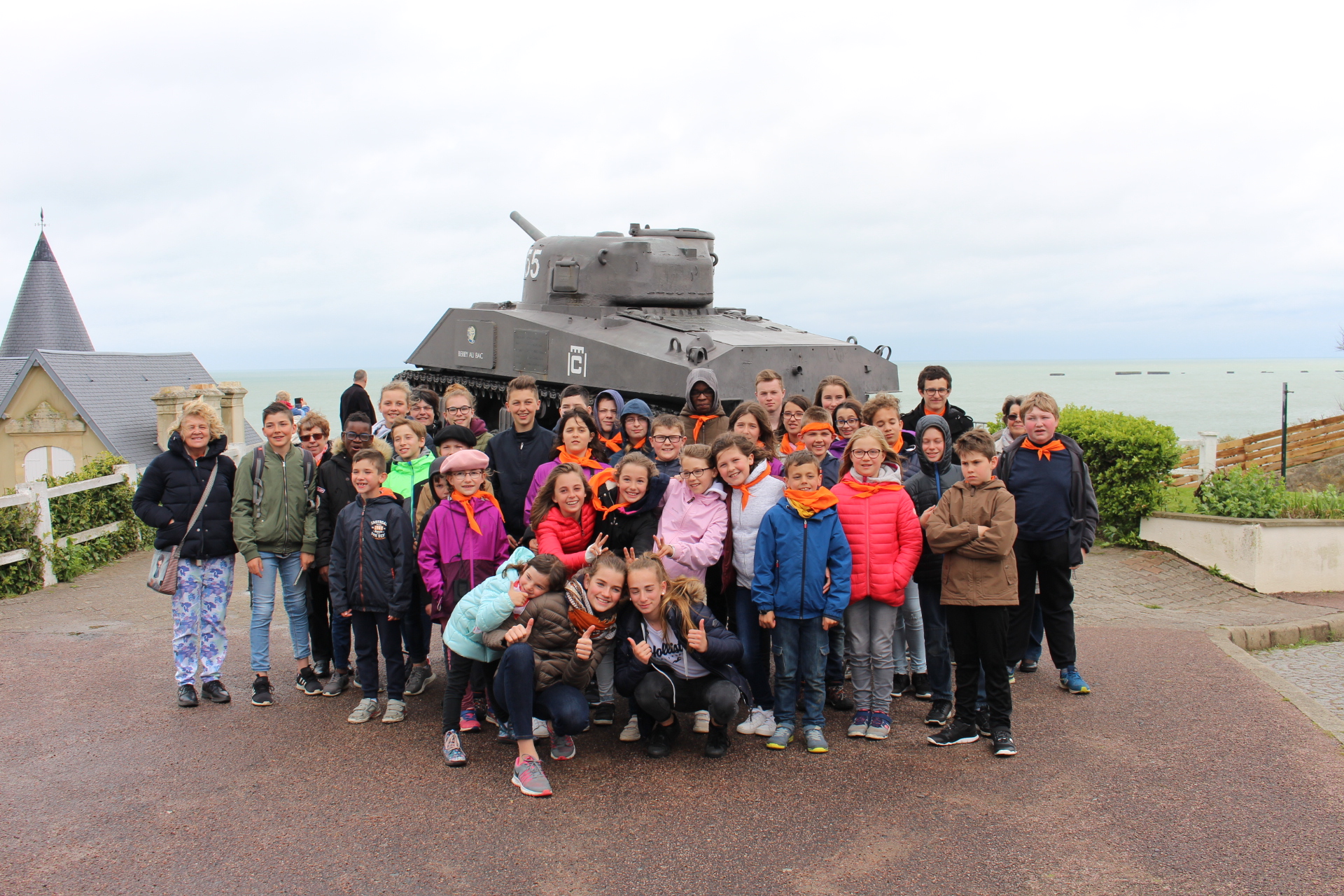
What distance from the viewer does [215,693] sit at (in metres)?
6.27

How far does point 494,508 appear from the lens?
5.93 metres

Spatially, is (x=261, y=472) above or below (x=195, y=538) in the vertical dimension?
above

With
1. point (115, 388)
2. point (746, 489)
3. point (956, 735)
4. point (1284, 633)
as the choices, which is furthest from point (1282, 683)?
point (115, 388)

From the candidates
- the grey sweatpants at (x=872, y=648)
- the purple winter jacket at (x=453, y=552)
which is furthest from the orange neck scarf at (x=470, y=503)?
the grey sweatpants at (x=872, y=648)

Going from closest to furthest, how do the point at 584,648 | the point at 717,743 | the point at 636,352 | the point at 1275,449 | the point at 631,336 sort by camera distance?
the point at 584,648 < the point at 717,743 < the point at 636,352 < the point at 631,336 < the point at 1275,449

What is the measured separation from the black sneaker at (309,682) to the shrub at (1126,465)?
816 centimetres

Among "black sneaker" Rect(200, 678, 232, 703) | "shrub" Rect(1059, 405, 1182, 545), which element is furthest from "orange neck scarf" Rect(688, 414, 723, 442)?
"shrub" Rect(1059, 405, 1182, 545)

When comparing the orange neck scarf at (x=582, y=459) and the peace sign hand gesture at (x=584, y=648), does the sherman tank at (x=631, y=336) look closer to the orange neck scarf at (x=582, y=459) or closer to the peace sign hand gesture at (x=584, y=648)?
the orange neck scarf at (x=582, y=459)

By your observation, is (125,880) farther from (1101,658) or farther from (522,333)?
(522,333)

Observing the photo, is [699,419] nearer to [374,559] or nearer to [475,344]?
[374,559]

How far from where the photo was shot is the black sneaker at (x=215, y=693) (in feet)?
20.5

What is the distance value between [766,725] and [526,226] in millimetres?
12633

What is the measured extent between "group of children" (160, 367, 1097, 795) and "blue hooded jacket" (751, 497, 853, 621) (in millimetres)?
12

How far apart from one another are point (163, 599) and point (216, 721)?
4.06m
